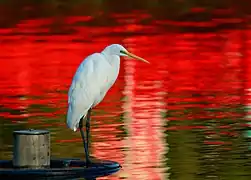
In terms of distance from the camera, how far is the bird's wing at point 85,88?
1475cm

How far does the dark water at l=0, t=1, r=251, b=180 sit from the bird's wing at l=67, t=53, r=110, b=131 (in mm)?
768

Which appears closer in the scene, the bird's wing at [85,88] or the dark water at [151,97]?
the bird's wing at [85,88]

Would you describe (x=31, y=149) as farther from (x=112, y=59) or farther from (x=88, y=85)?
(x=112, y=59)

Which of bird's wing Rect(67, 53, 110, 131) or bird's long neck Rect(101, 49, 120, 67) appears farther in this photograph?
bird's long neck Rect(101, 49, 120, 67)

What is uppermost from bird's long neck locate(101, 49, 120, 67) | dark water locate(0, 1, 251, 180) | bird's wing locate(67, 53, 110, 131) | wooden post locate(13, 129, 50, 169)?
bird's long neck locate(101, 49, 120, 67)

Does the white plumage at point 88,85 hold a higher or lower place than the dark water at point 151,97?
higher

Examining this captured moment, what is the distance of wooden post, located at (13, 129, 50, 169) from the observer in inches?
569

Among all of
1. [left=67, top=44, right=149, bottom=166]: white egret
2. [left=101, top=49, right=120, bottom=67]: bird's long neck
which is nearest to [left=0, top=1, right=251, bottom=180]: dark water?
[left=67, top=44, right=149, bottom=166]: white egret

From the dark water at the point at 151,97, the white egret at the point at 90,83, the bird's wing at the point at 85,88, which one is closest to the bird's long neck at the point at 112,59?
the white egret at the point at 90,83

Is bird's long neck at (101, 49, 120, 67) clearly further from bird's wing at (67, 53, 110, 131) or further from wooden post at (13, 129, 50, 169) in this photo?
wooden post at (13, 129, 50, 169)

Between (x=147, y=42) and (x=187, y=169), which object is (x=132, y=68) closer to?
(x=147, y=42)

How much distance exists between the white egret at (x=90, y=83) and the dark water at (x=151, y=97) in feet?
2.49

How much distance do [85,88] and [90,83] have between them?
0.29 feet

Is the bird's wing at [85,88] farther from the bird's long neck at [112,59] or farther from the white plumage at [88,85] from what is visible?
the bird's long neck at [112,59]
